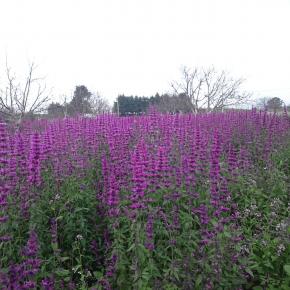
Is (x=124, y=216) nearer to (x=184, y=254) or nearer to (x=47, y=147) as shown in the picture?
(x=184, y=254)

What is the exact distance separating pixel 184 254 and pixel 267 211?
8.53ft

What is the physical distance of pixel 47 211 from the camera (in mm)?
5203

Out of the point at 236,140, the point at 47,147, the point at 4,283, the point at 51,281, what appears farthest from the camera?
the point at 236,140

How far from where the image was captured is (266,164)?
300 inches

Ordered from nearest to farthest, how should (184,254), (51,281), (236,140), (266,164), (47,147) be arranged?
(51,281), (184,254), (47,147), (266,164), (236,140)

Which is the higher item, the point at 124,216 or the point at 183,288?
the point at 124,216

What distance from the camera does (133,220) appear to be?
390cm

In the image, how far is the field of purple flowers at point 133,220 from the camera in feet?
12.8

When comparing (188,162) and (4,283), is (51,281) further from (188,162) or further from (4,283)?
(188,162)

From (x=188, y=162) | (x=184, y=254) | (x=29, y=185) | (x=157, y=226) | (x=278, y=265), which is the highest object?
(x=188, y=162)

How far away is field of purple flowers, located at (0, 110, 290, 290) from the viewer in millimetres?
3898

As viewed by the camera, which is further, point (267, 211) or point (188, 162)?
point (267, 211)

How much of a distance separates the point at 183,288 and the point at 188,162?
213 cm

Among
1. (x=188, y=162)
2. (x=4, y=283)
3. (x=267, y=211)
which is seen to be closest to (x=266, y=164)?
(x=267, y=211)
